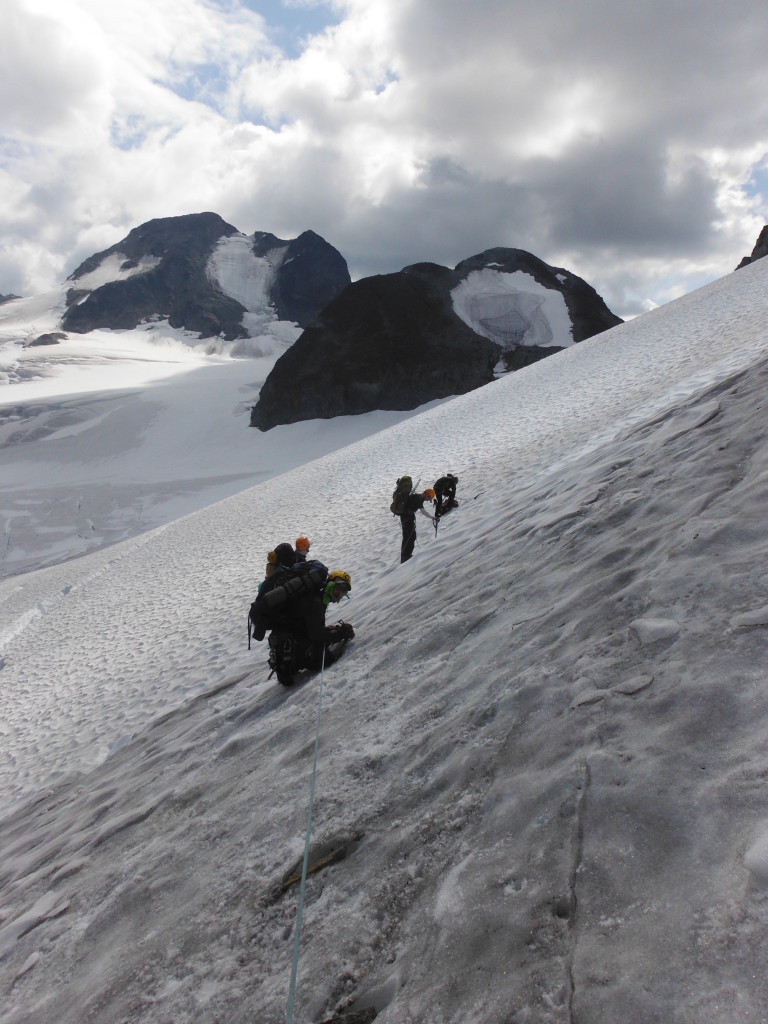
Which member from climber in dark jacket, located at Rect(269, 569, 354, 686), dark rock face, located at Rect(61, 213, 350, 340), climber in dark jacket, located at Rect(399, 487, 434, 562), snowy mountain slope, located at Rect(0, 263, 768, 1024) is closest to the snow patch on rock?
climber in dark jacket, located at Rect(399, 487, 434, 562)

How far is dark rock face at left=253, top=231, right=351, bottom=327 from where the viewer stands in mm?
133625

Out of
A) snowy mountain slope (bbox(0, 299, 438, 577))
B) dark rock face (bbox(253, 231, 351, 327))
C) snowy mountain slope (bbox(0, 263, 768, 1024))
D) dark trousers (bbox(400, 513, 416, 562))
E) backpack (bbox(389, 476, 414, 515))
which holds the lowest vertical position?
snowy mountain slope (bbox(0, 263, 768, 1024))

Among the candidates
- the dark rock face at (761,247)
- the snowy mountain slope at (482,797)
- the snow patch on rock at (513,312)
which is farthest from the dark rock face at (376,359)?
the snowy mountain slope at (482,797)

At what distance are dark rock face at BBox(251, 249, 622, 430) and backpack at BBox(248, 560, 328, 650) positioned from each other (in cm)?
4251

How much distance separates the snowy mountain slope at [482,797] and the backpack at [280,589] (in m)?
0.70

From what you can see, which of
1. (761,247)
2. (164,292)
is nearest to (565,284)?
(761,247)

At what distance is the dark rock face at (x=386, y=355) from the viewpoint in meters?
47.8

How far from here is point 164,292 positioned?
12350 cm

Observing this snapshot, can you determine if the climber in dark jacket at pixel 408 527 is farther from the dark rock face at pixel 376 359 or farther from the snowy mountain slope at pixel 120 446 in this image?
the dark rock face at pixel 376 359

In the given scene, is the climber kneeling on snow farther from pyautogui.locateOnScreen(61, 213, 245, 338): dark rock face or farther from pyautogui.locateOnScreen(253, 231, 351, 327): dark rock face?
pyautogui.locateOnScreen(253, 231, 351, 327): dark rock face

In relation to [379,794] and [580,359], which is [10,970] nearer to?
[379,794]

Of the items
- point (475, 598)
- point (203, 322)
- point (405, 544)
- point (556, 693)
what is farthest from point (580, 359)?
point (203, 322)

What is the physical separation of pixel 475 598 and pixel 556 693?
78.5 inches

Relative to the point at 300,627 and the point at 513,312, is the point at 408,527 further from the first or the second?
the point at 513,312
